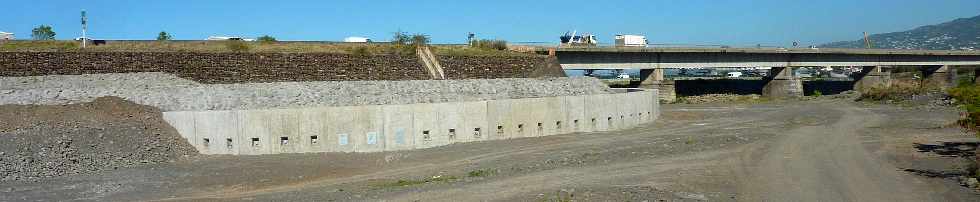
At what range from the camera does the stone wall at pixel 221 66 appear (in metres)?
34.8

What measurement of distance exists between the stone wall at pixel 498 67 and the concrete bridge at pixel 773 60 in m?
3.75

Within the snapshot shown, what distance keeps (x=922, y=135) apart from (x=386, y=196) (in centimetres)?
2767

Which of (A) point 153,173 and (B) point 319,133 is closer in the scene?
(A) point 153,173

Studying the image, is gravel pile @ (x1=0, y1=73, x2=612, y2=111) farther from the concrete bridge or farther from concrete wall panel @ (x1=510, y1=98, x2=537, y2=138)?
the concrete bridge

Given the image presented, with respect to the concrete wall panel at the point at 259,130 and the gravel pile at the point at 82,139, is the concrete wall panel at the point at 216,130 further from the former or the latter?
the gravel pile at the point at 82,139

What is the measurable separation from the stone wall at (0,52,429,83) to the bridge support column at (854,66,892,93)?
217 ft

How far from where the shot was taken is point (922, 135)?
35.8m

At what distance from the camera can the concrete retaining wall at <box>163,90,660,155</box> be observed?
1137 inches

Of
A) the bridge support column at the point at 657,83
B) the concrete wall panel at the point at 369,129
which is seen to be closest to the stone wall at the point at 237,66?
the concrete wall panel at the point at 369,129

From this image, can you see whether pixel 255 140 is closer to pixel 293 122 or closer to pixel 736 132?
pixel 293 122

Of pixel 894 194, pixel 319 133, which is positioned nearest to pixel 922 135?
pixel 894 194

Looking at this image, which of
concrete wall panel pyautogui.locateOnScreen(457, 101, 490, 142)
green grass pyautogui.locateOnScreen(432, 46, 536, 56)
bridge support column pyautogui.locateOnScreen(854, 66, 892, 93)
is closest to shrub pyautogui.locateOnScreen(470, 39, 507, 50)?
green grass pyautogui.locateOnScreen(432, 46, 536, 56)

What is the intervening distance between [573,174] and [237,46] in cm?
2648

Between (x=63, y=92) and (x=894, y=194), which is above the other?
(x=63, y=92)
